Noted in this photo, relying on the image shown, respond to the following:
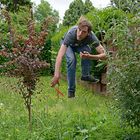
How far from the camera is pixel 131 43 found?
5.30 meters

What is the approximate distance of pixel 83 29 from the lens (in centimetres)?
734

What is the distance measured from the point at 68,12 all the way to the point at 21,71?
3259 centimetres

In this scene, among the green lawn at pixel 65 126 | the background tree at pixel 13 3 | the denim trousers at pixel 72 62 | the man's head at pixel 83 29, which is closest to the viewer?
the green lawn at pixel 65 126

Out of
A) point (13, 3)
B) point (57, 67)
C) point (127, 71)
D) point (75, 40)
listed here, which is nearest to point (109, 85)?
point (127, 71)

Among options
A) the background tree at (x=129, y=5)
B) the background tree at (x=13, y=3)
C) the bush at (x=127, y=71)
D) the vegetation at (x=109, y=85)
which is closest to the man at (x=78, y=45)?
the vegetation at (x=109, y=85)

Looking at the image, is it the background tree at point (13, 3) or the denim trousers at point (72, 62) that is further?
the background tree at point (13, 3)

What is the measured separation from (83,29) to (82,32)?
2.8 inches

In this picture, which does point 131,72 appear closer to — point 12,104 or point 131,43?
point 131,43

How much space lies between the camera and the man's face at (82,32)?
7344mm

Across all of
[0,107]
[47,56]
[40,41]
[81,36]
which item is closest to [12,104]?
[0,107]

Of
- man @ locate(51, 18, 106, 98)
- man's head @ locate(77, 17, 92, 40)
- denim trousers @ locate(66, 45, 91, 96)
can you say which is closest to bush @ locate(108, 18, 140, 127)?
man @ locate(51, 18, 106, 98)

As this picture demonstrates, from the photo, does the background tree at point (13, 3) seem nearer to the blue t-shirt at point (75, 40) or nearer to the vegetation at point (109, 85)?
the vegetation at point (109, 85)

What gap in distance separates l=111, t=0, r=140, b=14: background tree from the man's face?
1457 mm

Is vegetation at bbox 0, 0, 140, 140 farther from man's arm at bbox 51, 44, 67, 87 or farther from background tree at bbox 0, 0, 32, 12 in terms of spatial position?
background tree at bbox 0, 0, 32, 12
